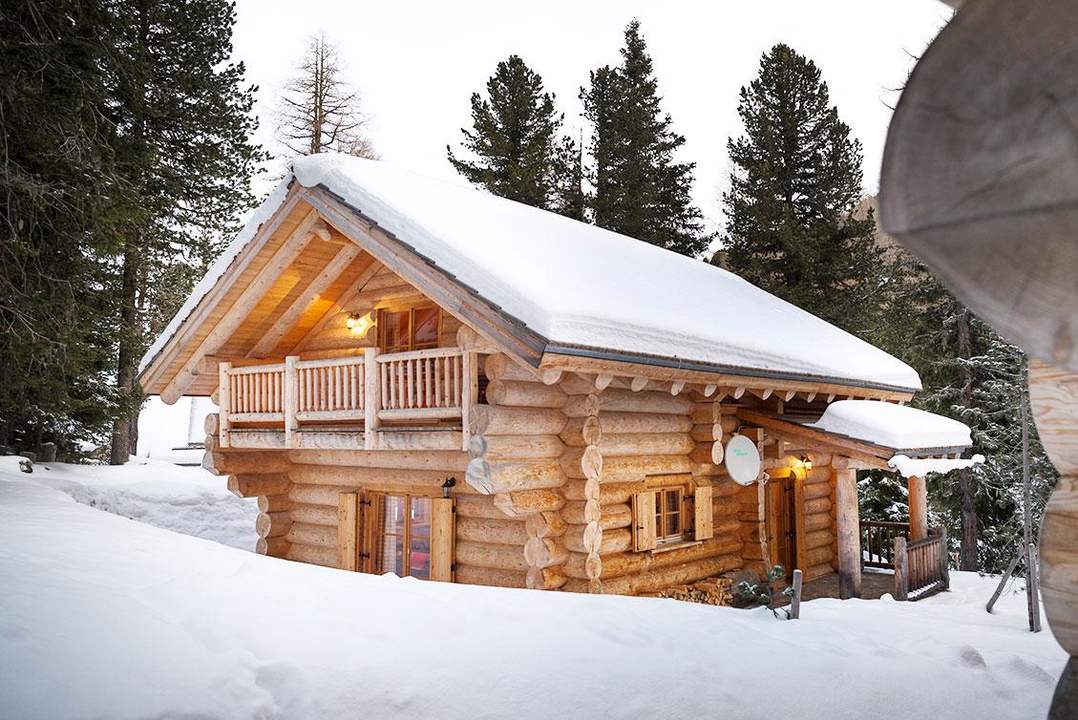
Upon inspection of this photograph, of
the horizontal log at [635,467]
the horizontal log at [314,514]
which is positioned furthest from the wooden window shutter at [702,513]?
the horizontal log at [314,514]

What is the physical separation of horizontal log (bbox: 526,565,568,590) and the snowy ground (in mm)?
2779

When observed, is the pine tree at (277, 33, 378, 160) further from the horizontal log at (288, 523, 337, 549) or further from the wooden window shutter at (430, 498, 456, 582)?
the wooden window shutter at (430, 498, 456, 582)

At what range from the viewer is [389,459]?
34.7 ft

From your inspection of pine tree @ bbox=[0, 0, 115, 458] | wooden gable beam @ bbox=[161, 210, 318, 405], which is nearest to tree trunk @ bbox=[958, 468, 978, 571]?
wooden gable beam @ bbox=[161, 210, 318, 405]

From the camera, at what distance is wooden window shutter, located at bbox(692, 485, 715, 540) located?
10.8m

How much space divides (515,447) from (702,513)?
3818mm

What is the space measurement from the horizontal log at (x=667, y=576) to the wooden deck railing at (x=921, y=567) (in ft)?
7.60

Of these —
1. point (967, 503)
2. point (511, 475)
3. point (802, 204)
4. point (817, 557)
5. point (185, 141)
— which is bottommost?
point (817, 557)

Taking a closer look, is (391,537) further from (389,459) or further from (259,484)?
(259,484)

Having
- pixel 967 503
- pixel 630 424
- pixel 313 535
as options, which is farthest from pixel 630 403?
pixel 967 503

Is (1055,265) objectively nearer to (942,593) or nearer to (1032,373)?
(1032,373)

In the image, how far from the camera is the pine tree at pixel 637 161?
25859mm

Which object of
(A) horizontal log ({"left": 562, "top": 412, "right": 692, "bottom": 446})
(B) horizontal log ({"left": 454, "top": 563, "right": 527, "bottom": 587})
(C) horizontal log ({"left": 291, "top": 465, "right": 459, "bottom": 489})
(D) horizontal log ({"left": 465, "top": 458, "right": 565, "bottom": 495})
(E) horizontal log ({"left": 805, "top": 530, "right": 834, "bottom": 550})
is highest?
(A) horizontal log ({"left": 562, "top": 412, "right": 692, "bottom": 446})

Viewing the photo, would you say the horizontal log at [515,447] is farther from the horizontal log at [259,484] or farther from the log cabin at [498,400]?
the horizontal log at [259,484]
